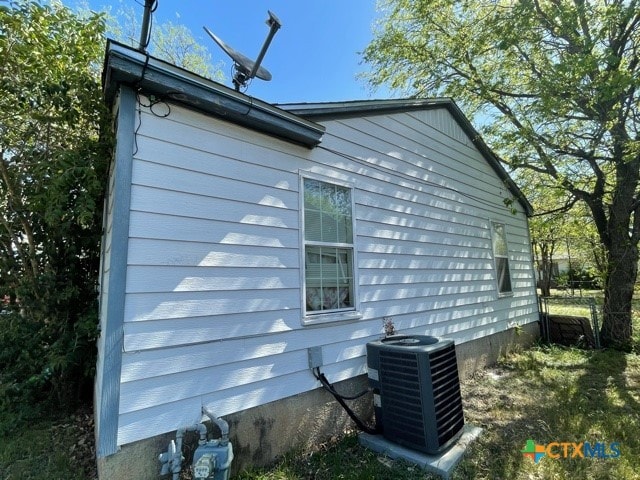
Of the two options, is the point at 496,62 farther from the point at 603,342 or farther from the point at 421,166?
the point at 603,342

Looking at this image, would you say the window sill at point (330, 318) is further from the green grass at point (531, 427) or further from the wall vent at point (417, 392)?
the green grass at point (531, 427)

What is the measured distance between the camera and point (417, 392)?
10.0 feet

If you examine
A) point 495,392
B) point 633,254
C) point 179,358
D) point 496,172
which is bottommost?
point 495,392

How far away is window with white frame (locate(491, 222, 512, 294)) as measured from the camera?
23.1 ft

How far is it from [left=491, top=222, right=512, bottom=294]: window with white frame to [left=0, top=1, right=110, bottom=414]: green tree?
6890 mm

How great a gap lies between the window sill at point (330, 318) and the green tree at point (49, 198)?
190cm

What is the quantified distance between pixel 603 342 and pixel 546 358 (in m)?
1.91

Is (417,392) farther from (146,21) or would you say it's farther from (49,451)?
(146,21)

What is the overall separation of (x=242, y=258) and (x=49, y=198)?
189 centimetres

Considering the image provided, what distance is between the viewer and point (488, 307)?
253 inches

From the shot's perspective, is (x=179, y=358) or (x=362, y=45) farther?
(x=362, y=45)

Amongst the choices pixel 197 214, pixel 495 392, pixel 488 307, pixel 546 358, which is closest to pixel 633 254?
pixel 546 358

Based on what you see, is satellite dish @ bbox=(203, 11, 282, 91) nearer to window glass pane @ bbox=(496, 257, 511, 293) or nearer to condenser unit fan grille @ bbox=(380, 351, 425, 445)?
condenser unit fan grille @ bbox=(380, 351, 425, 445)

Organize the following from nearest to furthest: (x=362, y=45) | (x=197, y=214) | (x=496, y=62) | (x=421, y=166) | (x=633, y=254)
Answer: (x=197, y=214) → (x=421, y=166) → (x=633, y=254) → (x=496, y=62) → (x=362, y=45)
